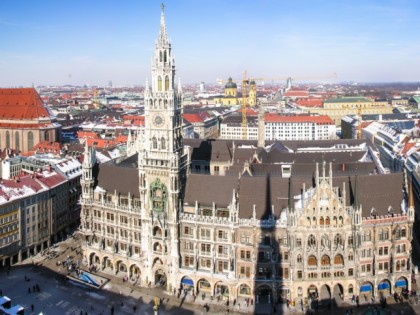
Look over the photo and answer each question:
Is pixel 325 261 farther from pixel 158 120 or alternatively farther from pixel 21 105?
pixel 21 105

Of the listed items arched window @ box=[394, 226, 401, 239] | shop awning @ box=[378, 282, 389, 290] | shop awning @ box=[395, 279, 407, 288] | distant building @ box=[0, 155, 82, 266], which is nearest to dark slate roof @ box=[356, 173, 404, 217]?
arched window @ box=[394, 226, 401, 239]

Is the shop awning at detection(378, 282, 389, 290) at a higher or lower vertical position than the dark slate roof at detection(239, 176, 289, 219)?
lower

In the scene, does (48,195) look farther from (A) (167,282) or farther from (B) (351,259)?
(B) (351,259)

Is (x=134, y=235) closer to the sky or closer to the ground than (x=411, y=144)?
closer to the ground

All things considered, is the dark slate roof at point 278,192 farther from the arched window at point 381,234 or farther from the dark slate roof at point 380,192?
the arched window at point 381,234

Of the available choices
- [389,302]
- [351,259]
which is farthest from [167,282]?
[389,302]

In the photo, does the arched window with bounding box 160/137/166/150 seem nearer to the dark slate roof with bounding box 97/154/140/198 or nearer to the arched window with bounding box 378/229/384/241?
the dark slate roof with bounding box 97/154/140/198
